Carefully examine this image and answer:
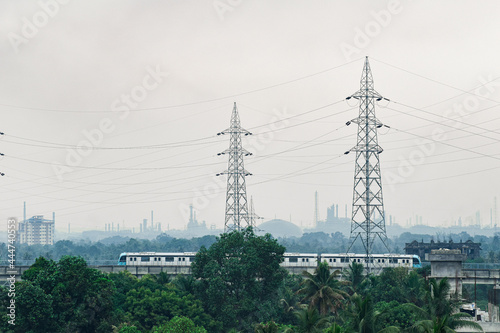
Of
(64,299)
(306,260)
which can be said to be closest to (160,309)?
(64,299)

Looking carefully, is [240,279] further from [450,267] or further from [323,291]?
[450,267]

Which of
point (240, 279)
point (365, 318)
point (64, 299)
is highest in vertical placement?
point (240, 279)

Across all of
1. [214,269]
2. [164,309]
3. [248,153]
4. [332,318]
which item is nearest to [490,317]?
[332,318]

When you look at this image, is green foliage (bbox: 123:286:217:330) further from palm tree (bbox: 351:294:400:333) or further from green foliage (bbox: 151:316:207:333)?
palm tree (bbox: 351:294:400:333)

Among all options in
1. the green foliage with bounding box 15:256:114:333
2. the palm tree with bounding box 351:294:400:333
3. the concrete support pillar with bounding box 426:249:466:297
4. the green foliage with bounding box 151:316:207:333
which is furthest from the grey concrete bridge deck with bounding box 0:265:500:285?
the palm tree with bounding box 351:294:400:333

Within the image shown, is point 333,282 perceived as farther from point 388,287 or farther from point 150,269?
point 150,269

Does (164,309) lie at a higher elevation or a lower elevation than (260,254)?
lower

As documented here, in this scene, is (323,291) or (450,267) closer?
(323,291)
